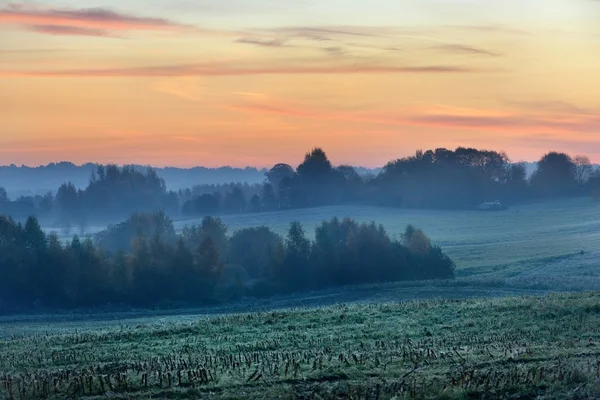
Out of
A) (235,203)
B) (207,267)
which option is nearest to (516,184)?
(235,203)

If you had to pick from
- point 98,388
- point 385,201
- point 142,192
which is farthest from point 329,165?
point 98,388

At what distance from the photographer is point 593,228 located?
10744cm

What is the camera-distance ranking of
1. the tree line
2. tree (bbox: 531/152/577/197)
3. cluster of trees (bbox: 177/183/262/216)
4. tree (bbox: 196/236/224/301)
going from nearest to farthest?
1. tree (bbox: 196/236/224/301)
2. the tree line
3. tree (bbox: 531/152/577/197)
4. cluster of trees (bbox: 177/183/262/216)

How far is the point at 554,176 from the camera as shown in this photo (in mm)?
146500

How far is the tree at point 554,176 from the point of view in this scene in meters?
145

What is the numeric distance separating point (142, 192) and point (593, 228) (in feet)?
352

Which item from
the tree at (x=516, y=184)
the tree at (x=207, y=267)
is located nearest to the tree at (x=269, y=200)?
the tree at (x=516, y=184)

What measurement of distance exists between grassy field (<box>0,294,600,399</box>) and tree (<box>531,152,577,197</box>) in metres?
110

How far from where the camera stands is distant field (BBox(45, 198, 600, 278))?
79575mm

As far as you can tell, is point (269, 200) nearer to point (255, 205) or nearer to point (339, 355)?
point (255, 205)

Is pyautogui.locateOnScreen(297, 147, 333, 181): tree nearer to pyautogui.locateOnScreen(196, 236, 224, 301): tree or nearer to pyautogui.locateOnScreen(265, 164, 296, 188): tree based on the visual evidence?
pyautogui.locateOnScreen(265, 164, 296, 188): tree

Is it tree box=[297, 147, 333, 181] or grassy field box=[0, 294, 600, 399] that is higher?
tree box=[297, 147, 333, 181]

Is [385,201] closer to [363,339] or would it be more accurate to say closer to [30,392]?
[363,339]

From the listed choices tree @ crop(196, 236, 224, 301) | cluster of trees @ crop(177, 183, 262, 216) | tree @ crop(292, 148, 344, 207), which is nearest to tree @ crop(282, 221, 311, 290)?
tree @ crop(196, 236, 224, 301)
